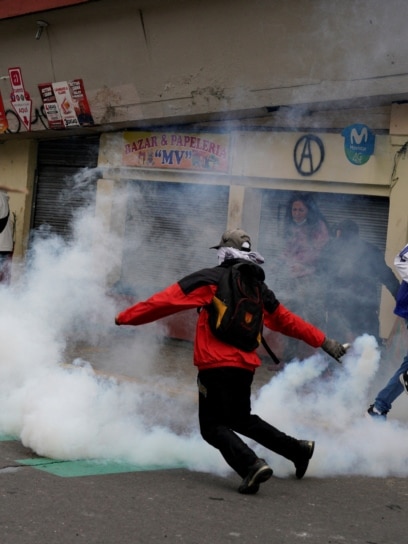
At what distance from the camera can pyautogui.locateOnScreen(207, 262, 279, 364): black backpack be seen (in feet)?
18.1

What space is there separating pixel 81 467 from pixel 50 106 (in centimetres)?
833

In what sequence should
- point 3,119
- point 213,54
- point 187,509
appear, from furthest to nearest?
point 3,119 → point 213,54 → point 187,509

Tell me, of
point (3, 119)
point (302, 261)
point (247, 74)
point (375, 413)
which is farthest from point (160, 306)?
point (3, 119)

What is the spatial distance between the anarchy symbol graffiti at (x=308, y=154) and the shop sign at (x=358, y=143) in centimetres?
35

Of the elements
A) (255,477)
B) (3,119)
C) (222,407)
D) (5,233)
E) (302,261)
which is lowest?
(255,477)

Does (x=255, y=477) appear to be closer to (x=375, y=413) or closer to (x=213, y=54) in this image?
(x=375, y=413)

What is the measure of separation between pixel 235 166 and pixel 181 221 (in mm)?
905

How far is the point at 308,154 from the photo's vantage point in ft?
33.9

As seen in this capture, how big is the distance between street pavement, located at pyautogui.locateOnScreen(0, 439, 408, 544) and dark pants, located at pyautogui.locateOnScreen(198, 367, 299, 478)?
0.22 metres

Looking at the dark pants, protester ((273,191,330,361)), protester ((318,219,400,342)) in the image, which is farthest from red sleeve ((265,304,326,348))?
protester ((273,191,330,361))

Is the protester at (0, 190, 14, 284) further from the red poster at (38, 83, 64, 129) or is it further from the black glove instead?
the black glove

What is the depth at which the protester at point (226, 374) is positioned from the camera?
543 cm

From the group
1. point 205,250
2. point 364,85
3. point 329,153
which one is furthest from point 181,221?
point 364,85

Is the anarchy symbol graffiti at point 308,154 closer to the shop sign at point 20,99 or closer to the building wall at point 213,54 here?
the building wall at point 213,54
